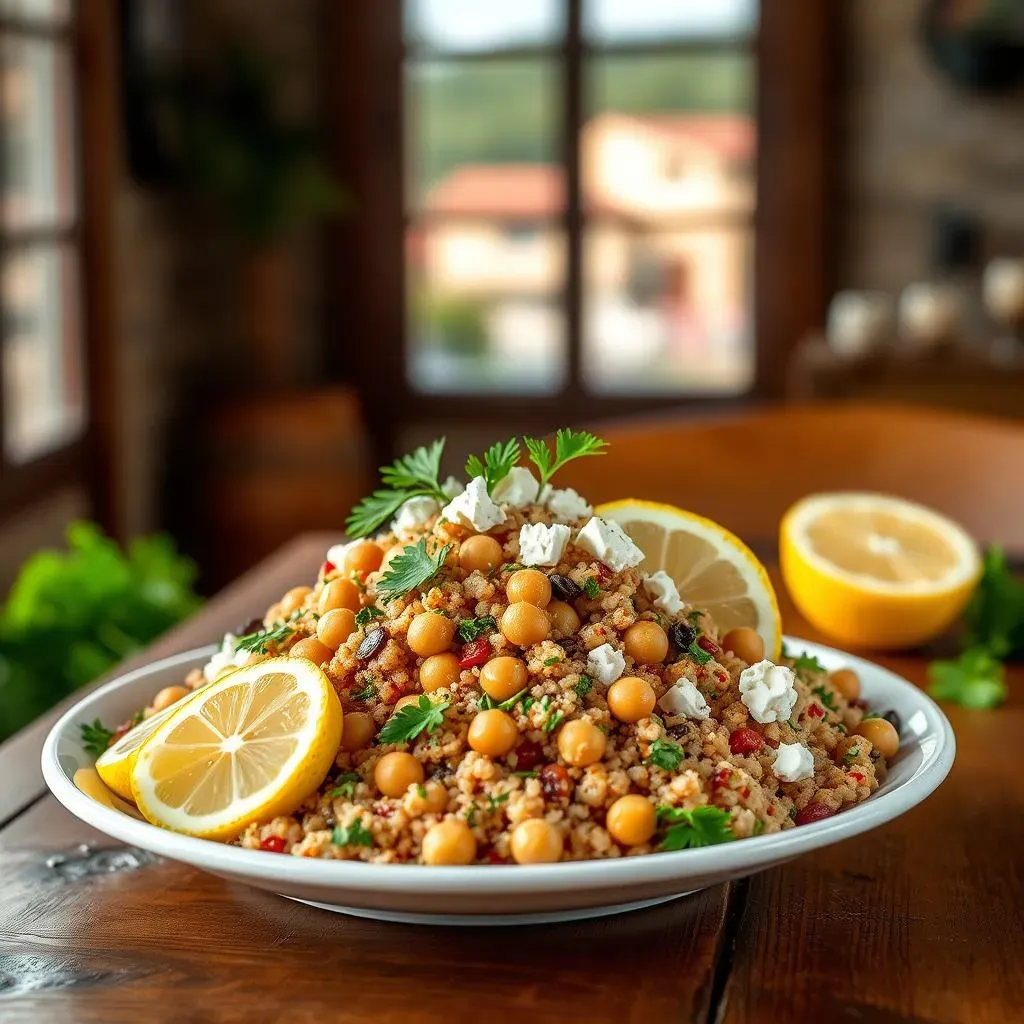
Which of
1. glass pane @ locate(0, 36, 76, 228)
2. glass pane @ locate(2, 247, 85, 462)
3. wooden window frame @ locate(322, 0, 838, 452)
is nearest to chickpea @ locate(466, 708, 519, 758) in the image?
glass pane @ locate(2, 247, 85, 462)

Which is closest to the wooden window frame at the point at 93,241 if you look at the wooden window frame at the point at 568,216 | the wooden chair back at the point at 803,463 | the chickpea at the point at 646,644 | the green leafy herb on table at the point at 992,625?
the wooden window frame at the point at 568,216

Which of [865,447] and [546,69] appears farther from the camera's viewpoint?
[546,69]

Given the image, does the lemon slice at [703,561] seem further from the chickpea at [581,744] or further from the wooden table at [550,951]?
the chickpea at [581,744]

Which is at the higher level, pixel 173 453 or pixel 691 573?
pixel 691 573

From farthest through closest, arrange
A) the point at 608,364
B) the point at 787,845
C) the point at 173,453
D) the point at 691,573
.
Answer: the point at 608,364
the point at 173,453
the point at 691,573
the point at 787,845

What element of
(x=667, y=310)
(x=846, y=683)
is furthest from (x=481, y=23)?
(x=846, y=683)

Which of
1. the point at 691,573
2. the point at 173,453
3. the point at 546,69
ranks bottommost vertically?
the point at 173,453

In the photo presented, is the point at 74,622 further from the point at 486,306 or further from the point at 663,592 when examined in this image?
the point at 486,306

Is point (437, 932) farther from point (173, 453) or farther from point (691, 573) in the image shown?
point (173, 453)

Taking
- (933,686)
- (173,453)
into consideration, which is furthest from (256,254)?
(933,686)
